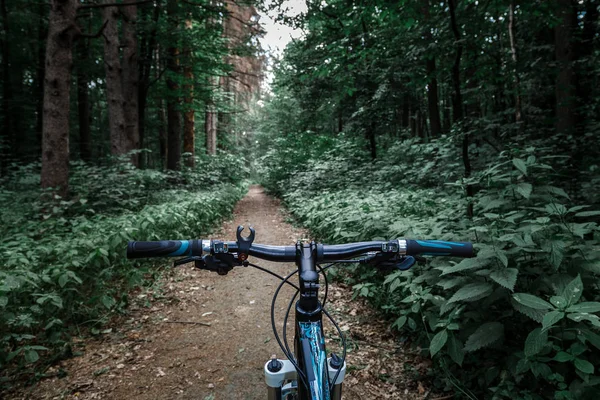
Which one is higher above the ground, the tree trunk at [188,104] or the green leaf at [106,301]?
the tree trunk at [188,104]

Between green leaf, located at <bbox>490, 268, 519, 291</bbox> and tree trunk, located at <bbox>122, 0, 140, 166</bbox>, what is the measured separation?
430 inches

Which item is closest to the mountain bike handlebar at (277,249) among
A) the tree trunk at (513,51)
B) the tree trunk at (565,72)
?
the tree trunk at (513,51)

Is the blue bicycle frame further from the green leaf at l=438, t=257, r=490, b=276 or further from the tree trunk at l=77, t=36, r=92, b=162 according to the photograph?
the tree trunk at l=77, t=36, r=92, b=162

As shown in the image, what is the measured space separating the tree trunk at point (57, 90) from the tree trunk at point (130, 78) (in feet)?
13.2

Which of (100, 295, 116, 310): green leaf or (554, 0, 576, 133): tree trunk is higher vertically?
(554, 0, 576, 133): tree trunk

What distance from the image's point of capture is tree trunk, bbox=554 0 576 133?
641 cm

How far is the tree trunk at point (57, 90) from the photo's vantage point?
604cm

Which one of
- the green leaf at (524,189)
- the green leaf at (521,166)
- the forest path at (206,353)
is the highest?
the green leaf at (521,166)

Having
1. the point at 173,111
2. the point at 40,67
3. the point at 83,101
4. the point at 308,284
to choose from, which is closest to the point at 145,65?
the point at 173,111

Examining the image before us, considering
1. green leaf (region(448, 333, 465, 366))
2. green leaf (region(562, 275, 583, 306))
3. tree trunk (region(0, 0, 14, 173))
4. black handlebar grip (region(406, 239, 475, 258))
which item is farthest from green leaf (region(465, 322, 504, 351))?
tree trunk (region(0, 0, 14, 173))

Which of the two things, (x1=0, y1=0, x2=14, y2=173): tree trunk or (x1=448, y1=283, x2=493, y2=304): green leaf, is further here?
(x1=0, y1=0, x2=14, y2=173): tree trunk

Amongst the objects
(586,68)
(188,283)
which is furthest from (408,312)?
(586,68)

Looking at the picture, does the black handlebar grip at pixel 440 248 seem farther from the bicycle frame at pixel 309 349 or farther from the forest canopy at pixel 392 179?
the forest canopy at pixel 392 179

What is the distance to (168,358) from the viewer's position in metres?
3.35
